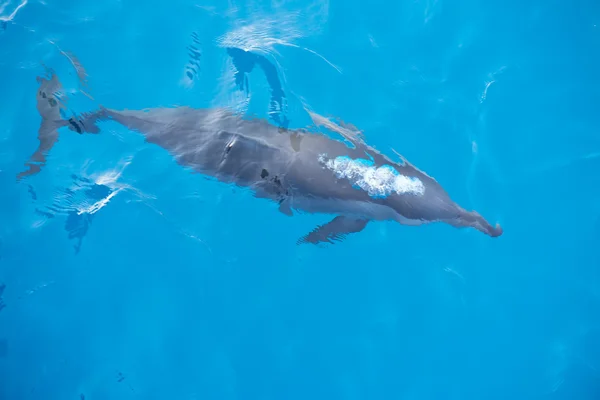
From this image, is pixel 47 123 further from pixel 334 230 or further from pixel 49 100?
pixel 334 230

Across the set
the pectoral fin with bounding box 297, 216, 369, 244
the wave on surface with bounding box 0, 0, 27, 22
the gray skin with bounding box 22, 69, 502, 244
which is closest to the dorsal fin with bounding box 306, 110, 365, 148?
the gray skin with bounding box 22, 69, 502, 244

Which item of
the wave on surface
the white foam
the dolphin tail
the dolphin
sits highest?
the dolphin tail

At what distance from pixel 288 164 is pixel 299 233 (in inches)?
58.6

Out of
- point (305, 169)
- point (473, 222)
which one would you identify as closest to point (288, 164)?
point (305, 169)

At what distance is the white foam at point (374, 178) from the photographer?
26.2 ft

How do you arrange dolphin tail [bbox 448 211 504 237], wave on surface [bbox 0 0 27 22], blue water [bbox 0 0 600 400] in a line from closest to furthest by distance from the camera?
blue water [bbox 0 0 600 400]
dolphin tail [bbox 448 211 504 237]
wave on surface [bbox 0 0 27 22]

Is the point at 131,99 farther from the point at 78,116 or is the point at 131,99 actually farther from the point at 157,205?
the point at 157,205

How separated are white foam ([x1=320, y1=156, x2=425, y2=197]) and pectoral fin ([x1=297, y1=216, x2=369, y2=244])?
0.69 m

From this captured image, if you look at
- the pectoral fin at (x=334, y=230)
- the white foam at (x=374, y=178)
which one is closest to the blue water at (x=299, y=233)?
the pectoral fin at (x=334, y=230)

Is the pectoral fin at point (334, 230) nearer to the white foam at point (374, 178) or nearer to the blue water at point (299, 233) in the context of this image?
the blue water at point (299, 233)

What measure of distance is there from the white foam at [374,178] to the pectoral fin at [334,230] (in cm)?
69

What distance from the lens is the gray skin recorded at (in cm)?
791

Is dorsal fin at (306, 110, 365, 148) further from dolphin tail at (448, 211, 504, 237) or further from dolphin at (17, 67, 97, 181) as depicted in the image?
dolphin at (17, 67, 97, 181)

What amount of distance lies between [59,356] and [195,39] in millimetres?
7267
